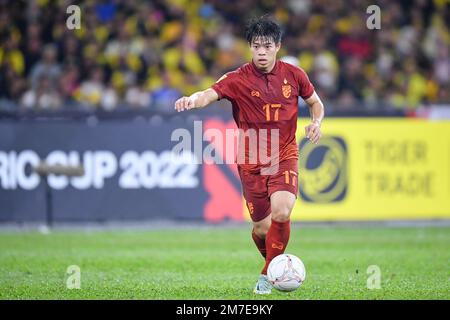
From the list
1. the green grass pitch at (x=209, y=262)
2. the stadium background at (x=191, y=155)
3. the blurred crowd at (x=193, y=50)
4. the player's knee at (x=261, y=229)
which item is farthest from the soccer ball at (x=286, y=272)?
the blurred crowd at (x=193, y=50)

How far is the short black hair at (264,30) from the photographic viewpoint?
916 cm

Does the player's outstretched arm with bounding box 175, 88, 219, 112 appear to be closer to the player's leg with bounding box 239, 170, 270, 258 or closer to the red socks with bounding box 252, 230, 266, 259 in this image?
the player's leg with bounding box 239, 170, 270, 258

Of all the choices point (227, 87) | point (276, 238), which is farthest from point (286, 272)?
point (227, 87)

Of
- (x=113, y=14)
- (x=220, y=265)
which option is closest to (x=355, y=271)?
(x=220, y=265)

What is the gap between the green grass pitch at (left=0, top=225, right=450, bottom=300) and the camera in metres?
9.47

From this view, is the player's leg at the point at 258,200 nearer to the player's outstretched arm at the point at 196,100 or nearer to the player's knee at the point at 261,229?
the player's knee at the point at 261,229

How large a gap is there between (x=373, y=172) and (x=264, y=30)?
322 inches

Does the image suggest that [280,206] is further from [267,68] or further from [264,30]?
[264,30]

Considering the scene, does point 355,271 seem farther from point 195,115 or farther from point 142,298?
point 195,115

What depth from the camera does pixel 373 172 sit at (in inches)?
666

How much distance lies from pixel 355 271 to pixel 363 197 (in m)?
5.78

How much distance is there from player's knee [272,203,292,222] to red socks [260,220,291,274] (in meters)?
0.04

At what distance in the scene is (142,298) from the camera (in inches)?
351

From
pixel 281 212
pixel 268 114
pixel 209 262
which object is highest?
pixel 268 114
